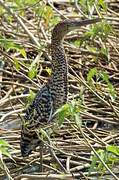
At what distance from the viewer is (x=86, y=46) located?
826cm

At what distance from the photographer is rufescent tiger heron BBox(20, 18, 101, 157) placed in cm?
561

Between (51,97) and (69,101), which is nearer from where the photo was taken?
(51,97)

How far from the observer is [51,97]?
576cm

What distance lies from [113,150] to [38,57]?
319cm

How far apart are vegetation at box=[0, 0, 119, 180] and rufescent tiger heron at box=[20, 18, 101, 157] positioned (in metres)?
0.11

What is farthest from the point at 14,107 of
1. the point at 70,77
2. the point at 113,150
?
the point at 113,150

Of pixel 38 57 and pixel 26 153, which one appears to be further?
pixel 38 57

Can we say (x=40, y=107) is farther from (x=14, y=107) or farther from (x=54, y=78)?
(x=14, y=107)

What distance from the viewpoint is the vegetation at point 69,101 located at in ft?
16.9

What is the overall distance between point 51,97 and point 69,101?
0.76m

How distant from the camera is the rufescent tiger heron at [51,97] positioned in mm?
5605

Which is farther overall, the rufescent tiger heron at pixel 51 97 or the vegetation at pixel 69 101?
the rufescent tiger heron at pixel 51 97

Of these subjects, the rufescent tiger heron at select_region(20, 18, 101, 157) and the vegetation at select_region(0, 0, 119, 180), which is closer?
the vegetation at select_region(0, 0, 119, 180)

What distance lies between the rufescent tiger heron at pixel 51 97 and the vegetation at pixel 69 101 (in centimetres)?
11
